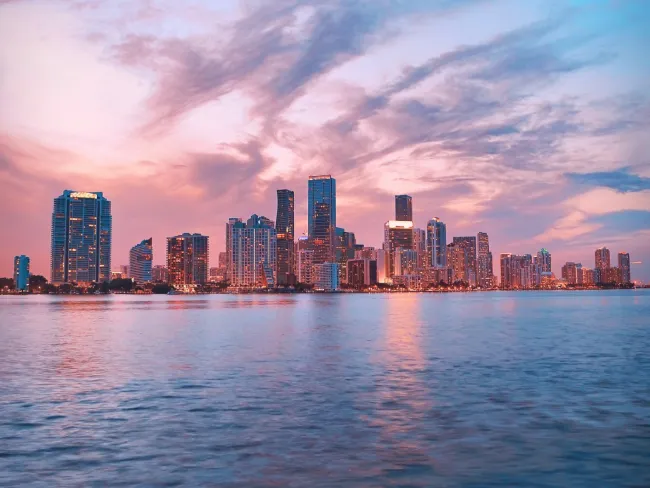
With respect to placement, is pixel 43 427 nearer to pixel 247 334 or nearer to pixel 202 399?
pixel 202 399

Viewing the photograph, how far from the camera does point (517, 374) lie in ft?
125

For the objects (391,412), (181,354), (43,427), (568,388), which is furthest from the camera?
(181,354)

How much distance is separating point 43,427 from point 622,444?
21.1 m

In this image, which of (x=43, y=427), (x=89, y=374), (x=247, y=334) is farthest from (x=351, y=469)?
(x=247, y=334)

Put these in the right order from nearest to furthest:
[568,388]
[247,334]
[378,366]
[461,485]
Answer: [461,485] < [568,388] < [378,366] < [247,334]

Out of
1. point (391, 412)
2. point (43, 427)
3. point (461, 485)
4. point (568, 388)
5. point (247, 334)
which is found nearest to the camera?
point (461, 485)

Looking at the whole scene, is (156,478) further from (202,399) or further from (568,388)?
(568,388)

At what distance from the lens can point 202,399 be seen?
2977 cm

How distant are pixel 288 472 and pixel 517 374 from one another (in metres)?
24.0

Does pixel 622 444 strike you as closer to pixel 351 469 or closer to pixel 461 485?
pixel 461 485

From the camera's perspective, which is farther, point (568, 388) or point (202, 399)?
point (568, 388)

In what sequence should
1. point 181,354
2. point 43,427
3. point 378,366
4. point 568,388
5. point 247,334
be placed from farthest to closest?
point 247,334 → point 181,354 → point 378,366 → point 568,388 → point 43,427

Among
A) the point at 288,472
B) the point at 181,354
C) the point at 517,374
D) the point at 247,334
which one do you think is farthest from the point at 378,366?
the point at 247,334

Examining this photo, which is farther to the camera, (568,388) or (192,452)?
(568,388)
